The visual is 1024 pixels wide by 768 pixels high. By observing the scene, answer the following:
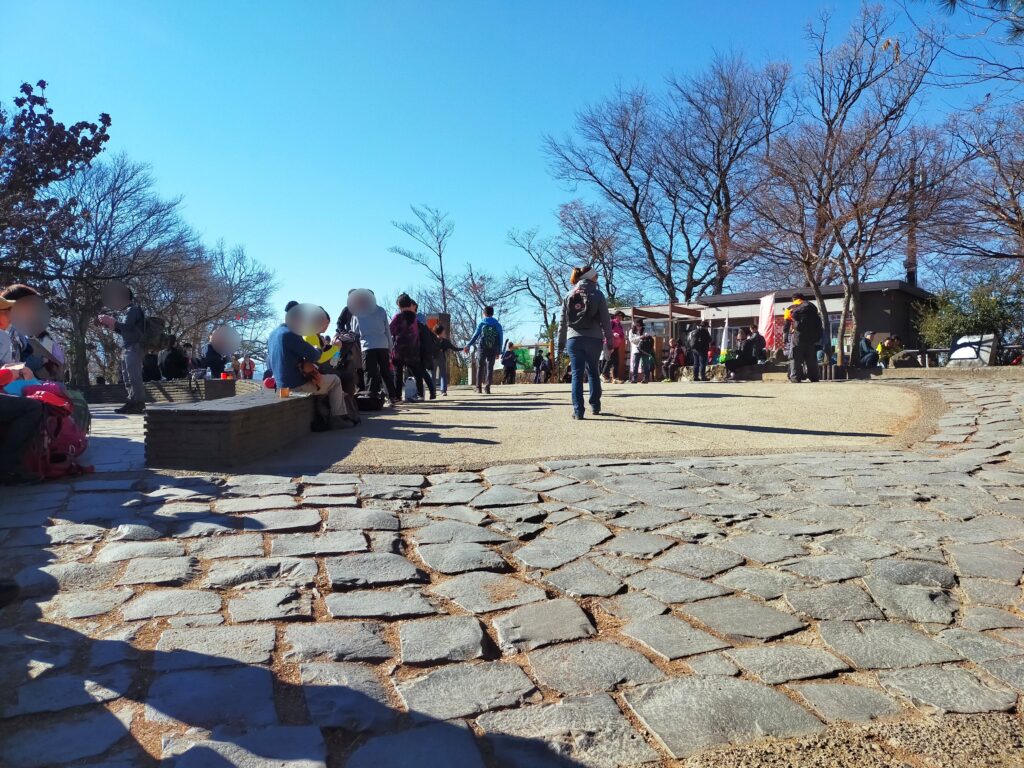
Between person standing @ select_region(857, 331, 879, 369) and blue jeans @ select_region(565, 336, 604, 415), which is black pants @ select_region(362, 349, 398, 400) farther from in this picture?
person standing @ select_region(857, 331, 879, 369)

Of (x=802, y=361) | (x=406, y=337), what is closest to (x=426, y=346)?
(x=406, y=337)

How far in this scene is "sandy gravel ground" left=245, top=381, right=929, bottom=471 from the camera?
6.19 m

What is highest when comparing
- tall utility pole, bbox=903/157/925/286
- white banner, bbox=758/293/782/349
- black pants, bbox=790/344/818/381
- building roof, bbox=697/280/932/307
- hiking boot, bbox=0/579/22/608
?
tall utility pole, bbox=903/157/925/286

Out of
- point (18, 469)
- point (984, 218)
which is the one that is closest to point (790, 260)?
point (984, 218)

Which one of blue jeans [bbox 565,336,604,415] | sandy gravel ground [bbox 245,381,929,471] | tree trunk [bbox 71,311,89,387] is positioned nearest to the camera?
sandy gravel ground [bbox 245,381,929,471]

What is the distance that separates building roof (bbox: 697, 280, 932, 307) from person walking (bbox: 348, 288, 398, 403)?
2128 centimetres

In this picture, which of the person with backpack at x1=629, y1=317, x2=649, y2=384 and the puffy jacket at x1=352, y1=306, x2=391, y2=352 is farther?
the person with backpack at x1=629, y1=317, x2=649, y2=384

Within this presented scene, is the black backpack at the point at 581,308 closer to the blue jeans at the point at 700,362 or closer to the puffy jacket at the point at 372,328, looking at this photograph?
the puffy jacket at the point at 372,328

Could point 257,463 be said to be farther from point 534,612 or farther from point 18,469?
point 534,612

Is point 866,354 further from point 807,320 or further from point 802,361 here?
point 807,320

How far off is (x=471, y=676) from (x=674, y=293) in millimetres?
35925

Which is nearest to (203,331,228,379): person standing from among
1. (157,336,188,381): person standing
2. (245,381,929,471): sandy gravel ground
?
(157,336,188,381): person standing

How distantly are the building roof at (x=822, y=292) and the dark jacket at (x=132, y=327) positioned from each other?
23267 mm

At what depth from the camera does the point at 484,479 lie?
5.28 metres
